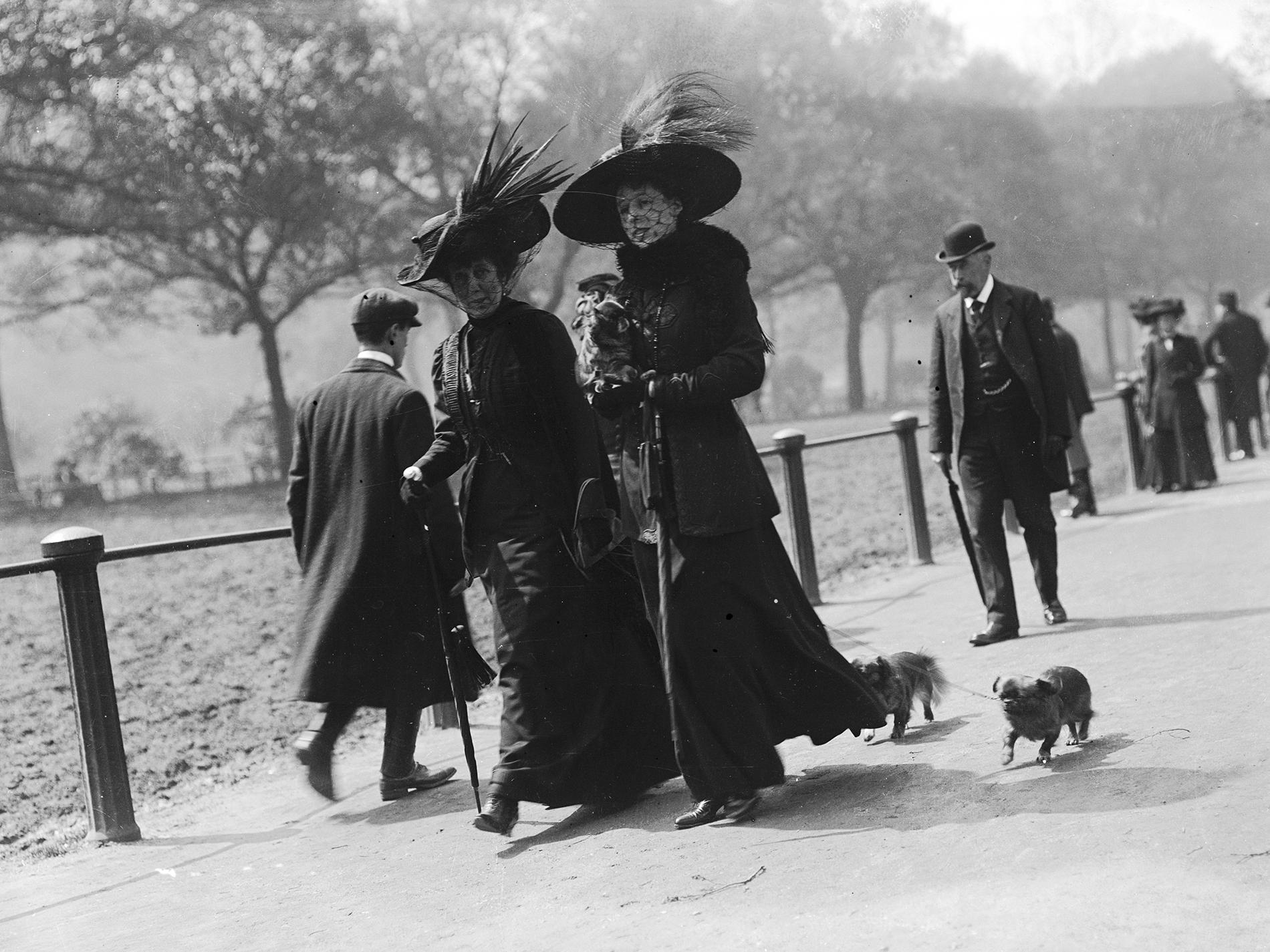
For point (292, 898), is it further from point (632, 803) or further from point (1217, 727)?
point (1217, 727)

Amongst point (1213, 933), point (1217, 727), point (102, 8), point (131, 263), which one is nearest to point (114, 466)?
point (131, 263)

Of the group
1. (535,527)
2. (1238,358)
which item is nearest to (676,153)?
(535,527)

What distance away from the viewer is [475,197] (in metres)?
4.93

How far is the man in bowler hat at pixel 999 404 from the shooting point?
7.36 metres

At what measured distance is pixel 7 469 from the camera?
1284 cm

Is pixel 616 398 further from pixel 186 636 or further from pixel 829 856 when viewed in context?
pixel 186 636

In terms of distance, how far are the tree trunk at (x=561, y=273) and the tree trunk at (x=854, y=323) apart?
6.97m

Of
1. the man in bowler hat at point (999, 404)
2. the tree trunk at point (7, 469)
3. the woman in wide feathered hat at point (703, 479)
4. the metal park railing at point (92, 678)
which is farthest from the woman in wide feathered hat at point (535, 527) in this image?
the tree trunk at point (7, 469)

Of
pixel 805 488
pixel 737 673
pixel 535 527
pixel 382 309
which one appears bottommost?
pixel 737 673

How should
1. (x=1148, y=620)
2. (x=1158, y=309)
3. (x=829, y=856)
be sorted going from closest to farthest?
(x=829, y=856) → (x=1148, y=620) → (x=1158, y=309)

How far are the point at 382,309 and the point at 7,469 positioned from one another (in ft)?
27.4

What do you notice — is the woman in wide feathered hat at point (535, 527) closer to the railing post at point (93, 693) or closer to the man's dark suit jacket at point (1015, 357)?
the railing post at point (93, 693)

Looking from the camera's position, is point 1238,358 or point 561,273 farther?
point 1238,358

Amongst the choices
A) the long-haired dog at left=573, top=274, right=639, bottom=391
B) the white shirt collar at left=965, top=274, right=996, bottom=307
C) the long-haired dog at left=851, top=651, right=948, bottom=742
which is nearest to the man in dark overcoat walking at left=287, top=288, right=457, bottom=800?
the long-haired dog at left=573, top=274, right=639, bottom=391
